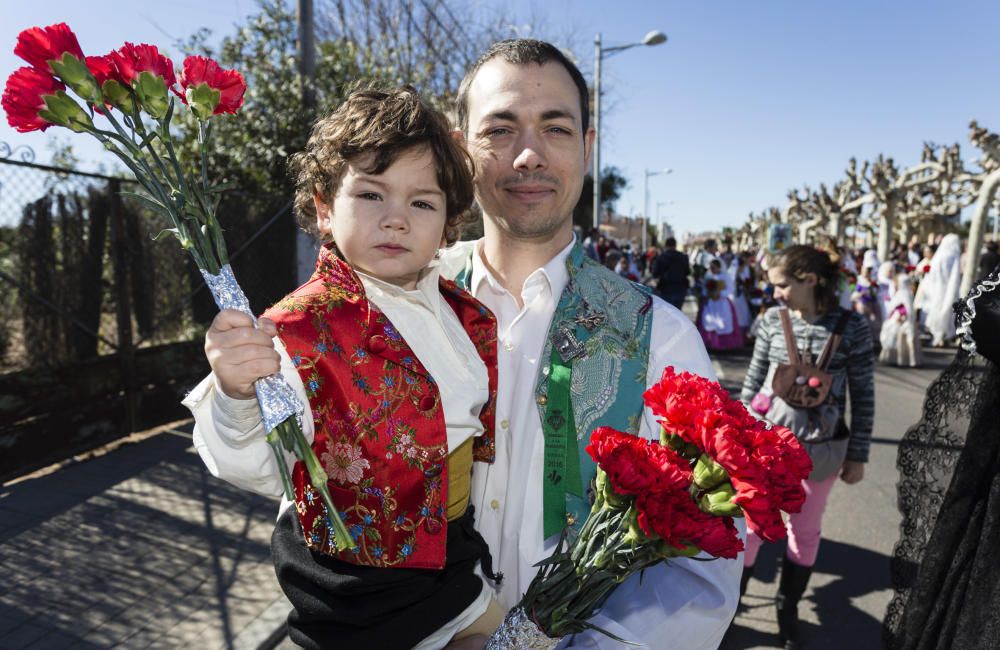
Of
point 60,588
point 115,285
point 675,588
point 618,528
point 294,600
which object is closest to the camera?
point 618,528

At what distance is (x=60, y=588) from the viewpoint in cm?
360

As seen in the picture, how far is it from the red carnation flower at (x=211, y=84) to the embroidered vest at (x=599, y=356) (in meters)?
0.88

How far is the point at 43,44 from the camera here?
0.94 m

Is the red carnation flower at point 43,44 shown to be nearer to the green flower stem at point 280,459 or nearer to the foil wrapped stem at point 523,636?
the green flower stem at point 280,459

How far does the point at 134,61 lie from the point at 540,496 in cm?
117

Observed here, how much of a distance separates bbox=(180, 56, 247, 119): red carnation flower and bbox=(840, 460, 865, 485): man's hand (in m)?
3.46

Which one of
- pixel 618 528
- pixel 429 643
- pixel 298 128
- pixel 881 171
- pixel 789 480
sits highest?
pixel 881 171

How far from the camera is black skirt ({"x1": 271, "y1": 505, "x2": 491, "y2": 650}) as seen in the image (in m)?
Answer: 1.34

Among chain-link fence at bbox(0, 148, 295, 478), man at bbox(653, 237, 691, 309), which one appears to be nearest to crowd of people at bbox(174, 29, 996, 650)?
chain-link fence at bbox(0, 148, 295, 478)

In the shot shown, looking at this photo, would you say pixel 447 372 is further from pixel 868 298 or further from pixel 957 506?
pixel 868 298

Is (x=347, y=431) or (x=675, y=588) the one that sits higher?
(x=347, y=431)

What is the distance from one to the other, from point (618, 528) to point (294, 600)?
0.77 meters

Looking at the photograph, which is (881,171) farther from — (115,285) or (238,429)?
(238,429)

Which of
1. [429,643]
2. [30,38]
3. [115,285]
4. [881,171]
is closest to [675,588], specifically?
[429,643]
